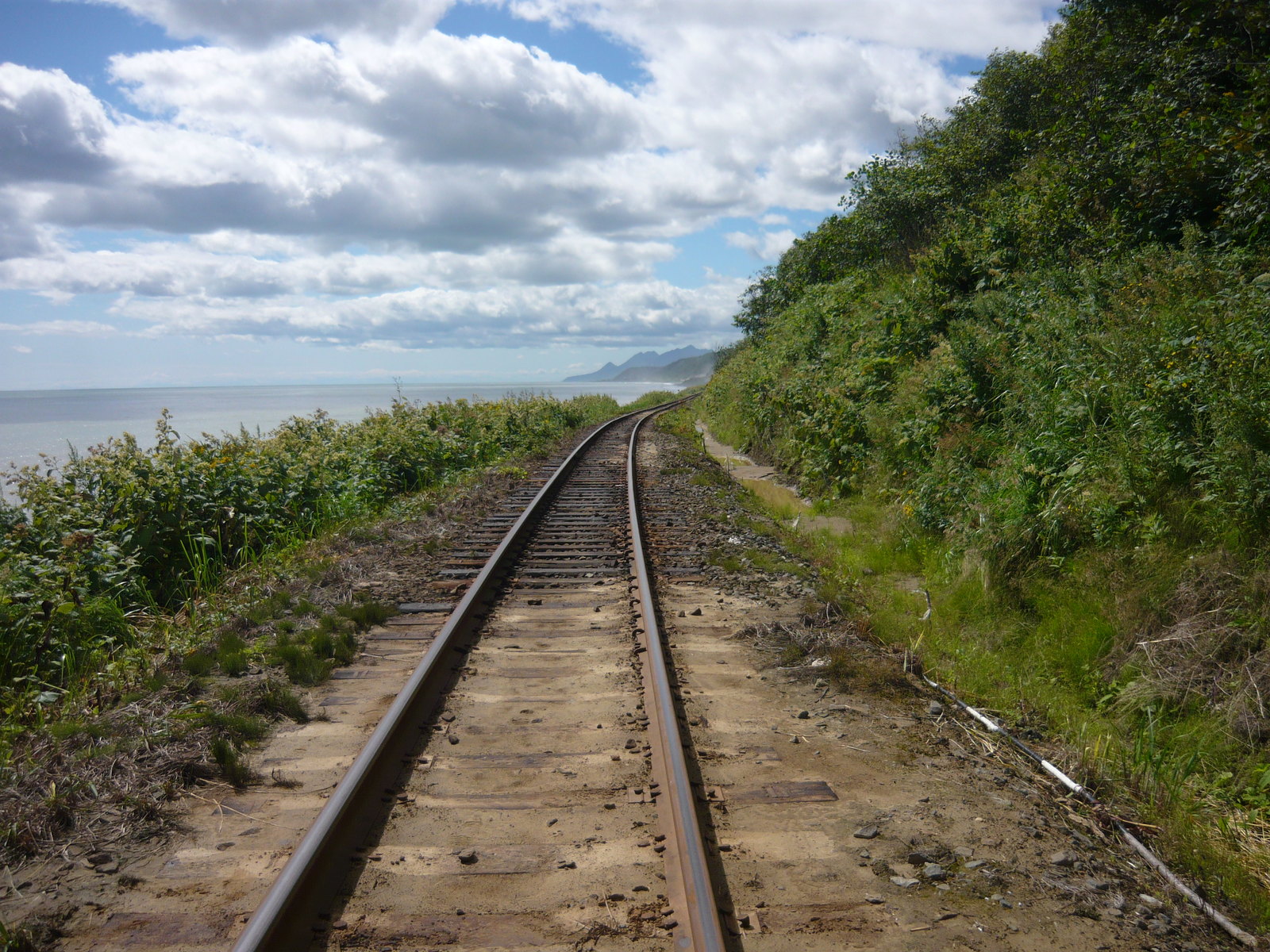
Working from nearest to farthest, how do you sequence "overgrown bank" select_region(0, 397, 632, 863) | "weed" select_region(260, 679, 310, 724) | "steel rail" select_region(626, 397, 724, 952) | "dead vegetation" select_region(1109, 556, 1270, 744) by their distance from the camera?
"steel rail" select_region(626, 397, 724, 952) → "overgrown bank" select_region(0, 397, 632, 863) → "dead vegetation" select_region(1109, 556, 1270, 744) → "weed" select_region(260, 679, 310, 724)

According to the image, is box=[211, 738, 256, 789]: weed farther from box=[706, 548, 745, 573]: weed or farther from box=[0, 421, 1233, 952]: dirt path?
box=[706, 548, 745, 573]: weed

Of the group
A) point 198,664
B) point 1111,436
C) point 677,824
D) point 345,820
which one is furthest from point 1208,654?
point 198,664

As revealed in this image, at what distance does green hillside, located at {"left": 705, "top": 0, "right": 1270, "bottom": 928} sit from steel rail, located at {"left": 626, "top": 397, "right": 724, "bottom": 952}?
1973 mm

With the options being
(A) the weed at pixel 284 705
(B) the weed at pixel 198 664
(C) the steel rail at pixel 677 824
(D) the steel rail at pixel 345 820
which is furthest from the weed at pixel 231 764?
(C) the steel rail at pixel 677 824

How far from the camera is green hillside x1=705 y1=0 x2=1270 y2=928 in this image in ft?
13.4

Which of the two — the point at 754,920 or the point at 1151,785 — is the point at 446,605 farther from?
the point at 1151,785

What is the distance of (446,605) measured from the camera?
6223 mm

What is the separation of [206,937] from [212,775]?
124 cm

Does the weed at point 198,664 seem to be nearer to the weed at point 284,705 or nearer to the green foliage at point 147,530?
the green foliage at point 147,530

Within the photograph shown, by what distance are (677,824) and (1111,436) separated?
4552 millimetres

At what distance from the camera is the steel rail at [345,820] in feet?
8.12

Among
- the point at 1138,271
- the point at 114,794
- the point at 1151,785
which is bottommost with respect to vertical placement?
the point at 1151,785

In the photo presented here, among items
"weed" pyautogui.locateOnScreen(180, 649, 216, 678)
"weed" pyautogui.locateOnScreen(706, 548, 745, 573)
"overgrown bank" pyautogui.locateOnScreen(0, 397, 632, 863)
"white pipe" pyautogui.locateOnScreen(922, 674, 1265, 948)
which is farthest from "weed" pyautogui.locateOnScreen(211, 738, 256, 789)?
"weed" pyautogui.locateOnScreen(706, 548, 745, 573)

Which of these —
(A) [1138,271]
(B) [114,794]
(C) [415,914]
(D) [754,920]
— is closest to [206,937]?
(C) [415,914]
